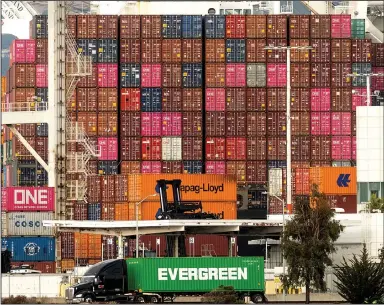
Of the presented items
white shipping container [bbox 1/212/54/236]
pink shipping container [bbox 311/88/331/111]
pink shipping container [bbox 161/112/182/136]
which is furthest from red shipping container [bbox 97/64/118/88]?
white shipping container [bbox 1/212/54/236]

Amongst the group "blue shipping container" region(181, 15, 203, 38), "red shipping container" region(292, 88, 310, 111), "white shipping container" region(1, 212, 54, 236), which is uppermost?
"blue shipping container" region(181, 15, 203, 38)

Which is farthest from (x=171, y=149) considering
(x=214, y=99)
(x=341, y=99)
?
(x=341, y=99)

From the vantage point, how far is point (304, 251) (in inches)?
2689

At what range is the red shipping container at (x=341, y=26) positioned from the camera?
117125 mm

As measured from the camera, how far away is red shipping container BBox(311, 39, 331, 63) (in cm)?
11581

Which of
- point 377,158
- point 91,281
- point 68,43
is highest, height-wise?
point 68,43

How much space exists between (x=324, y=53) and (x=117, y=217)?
80.5ft

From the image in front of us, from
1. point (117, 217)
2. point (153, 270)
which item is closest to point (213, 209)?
point (117, 217)

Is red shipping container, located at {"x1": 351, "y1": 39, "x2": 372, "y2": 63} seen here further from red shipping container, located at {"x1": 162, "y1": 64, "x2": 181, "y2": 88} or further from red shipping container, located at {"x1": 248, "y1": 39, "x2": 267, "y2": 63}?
red shipping container, located at {"x1": 162, "y1": 64, "x2": 181, "y2": 88}

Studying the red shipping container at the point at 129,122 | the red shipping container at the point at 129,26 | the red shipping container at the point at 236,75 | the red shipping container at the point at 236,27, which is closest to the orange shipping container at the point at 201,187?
the red shipping container at the point at 129,122

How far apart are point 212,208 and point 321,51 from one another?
70.4ft

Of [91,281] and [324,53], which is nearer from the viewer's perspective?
[91,281]

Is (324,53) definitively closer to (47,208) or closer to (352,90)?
(352,90)

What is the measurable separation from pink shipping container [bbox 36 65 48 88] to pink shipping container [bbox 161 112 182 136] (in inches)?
363
